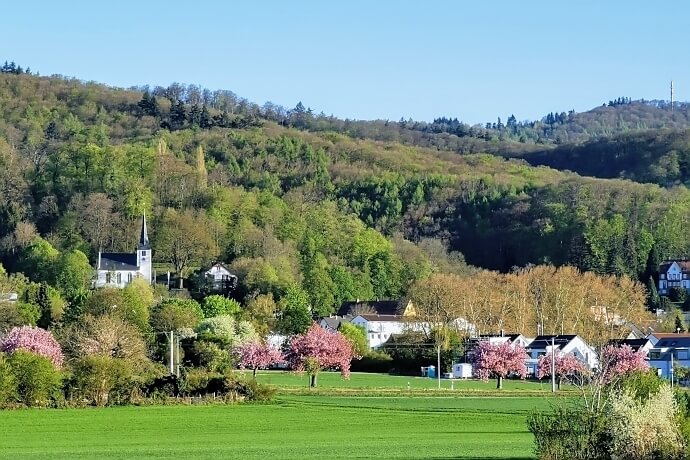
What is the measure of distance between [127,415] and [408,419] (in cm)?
1040

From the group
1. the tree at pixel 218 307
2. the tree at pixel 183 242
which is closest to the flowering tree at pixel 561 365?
the tree at pixel 218 307

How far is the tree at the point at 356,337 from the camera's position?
9603 centimetres

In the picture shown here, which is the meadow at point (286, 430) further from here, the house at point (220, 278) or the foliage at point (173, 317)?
the house at point (220, 278)

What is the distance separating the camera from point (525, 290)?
110m

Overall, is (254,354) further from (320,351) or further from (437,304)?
(437,304)

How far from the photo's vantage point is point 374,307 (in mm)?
122688

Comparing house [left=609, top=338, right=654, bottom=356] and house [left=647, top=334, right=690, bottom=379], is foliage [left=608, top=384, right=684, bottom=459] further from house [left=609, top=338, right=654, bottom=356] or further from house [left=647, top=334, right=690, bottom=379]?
house [left=647, top=334, right=690, bottom=379]

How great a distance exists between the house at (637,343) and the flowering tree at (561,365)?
Result: 517cm

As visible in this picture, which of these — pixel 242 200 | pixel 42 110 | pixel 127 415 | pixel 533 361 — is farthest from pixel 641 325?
pixel 42 110

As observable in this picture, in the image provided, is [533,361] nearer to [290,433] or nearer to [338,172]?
[290,433]

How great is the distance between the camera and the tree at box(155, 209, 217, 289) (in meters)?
131

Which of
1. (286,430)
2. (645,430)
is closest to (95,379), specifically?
(286,430)

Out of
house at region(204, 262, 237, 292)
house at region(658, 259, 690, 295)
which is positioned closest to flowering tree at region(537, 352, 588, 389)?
house at region(204, 262, 237, 292)

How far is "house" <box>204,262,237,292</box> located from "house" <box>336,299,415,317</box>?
1035 centimetres
